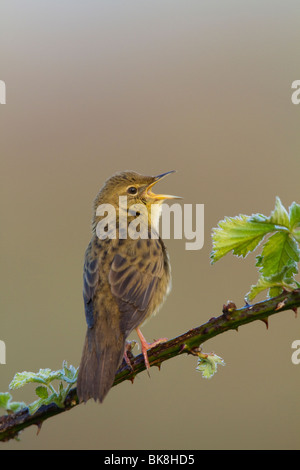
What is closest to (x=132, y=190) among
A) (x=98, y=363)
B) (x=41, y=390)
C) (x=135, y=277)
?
(x=135, y=277)

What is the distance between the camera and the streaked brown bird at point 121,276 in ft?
7.88

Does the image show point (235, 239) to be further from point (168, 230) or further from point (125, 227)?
point (168, 230)

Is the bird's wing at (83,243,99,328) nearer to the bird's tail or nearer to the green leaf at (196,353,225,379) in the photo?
the bird's tail

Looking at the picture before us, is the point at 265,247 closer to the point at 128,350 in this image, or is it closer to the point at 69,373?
the point at 69,373

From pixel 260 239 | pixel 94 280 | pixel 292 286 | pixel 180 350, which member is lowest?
pixel 180 350

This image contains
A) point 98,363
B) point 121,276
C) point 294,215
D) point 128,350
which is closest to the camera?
point 294,215

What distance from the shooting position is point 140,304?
267 centimetres

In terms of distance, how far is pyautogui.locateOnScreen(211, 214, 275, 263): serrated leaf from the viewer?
1595 millimetres

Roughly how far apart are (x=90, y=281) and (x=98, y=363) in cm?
68

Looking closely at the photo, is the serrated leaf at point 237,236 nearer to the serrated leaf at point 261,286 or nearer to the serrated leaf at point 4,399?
the serrated leaf at point 261,286

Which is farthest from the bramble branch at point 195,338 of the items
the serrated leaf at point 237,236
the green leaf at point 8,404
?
the serrated leaf at point 237,236

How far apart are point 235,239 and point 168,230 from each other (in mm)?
1843

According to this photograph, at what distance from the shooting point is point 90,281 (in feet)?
9.17

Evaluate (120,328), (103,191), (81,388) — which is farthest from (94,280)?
(81,388)
